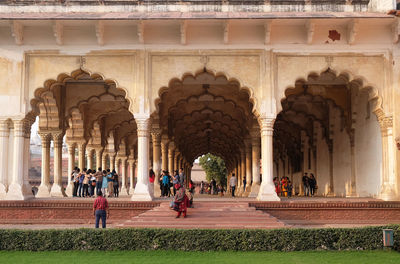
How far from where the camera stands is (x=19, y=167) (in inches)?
533

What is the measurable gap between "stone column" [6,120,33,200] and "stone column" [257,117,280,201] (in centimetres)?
579

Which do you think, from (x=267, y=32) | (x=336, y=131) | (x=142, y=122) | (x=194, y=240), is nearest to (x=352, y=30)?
(x=267, y=32)

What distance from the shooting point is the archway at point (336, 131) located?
1544 cm

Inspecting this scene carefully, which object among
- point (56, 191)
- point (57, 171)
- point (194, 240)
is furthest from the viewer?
point (57, 171)

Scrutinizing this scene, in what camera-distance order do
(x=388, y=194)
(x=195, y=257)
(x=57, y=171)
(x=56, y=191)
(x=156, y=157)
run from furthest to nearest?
(x=156, y=157), (x=57, y=171), (x=56, y=191), (x=388, y=194), (x=195, y=257)

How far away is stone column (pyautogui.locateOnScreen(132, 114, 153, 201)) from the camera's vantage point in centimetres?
1335

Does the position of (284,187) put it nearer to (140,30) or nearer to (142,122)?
(142,122)

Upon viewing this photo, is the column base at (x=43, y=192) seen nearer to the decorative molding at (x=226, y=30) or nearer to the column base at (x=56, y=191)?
the column base at (x=56, y=191)

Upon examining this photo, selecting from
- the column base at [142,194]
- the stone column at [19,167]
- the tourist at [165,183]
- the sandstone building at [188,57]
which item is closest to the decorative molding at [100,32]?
the sandstone building at [188,57]

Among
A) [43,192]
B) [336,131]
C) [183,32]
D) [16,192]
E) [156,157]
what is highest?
[183,32]

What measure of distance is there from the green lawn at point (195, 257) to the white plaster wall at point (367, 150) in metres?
7.17

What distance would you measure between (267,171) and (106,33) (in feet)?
17.2

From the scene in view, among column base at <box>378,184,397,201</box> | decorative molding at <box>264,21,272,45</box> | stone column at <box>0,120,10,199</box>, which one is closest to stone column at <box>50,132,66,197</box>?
stone column at <box>0,120,10,199</box>

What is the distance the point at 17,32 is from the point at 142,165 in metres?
4.42
